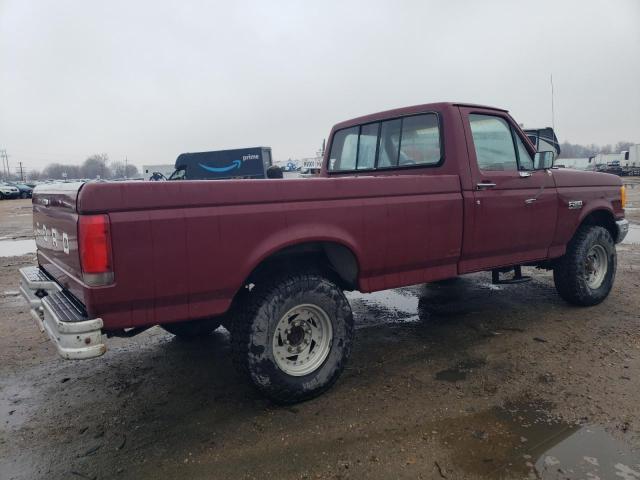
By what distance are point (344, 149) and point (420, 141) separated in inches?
46.0

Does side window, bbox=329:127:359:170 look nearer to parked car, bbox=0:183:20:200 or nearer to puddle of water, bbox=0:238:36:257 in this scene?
puddle of water, bbox=0:238:36:257

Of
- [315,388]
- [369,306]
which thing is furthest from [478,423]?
[369,306]

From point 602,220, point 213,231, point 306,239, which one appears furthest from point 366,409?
point 602,220

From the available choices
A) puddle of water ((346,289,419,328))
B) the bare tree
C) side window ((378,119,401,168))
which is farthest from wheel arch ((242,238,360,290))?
the bare tree

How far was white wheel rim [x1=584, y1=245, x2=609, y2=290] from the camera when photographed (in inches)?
212

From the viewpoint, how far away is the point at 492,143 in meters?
4.47

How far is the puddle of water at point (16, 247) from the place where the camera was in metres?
10.1

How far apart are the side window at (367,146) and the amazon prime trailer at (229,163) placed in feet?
62.9

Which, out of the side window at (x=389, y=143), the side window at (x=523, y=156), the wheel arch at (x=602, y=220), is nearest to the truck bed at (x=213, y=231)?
the side window at (x=389, y=143)

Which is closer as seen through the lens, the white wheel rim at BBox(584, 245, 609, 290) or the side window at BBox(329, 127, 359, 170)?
the side window at BBox(329, 127, 359, 170)

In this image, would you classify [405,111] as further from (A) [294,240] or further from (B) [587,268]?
(B) [587,268]

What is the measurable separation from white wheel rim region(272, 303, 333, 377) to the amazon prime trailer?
20894 mm

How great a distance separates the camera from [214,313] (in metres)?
2.91

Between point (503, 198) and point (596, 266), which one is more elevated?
point (503, 198)
